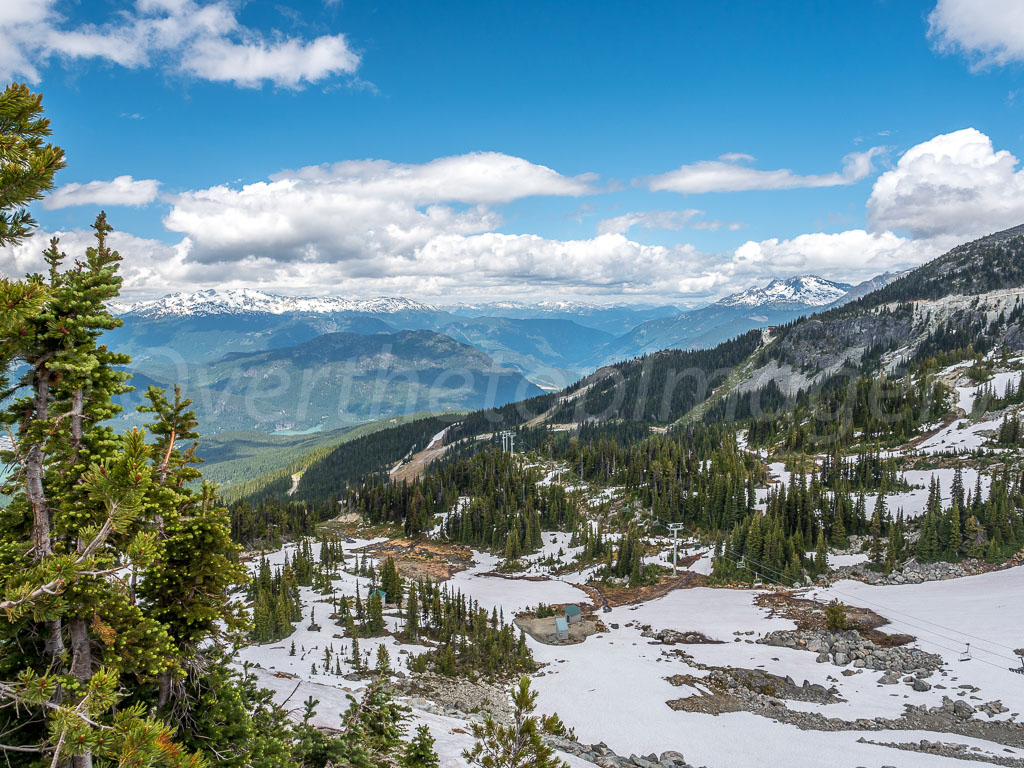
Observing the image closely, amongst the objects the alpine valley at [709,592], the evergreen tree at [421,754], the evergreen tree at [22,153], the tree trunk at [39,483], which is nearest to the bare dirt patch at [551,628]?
the alpine valley at [709,592]

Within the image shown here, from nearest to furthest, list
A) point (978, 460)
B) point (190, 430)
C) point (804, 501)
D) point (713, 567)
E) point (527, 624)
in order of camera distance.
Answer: point (190, 430) < point (527, 624) < point (713, 567) < point (804, 501) < point (978, 460)

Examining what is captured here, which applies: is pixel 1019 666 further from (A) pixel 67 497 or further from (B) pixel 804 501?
(A) pixel 67 497

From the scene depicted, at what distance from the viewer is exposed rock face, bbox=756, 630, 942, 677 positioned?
4084 cm

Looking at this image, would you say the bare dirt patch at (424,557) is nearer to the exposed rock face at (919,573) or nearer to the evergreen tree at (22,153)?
the exposed rock face at (919,573)

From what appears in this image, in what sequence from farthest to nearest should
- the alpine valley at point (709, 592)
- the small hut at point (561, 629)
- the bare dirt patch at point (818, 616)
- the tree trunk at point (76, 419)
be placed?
the small hut at point (561, 629) → the bare dirt patch at point (818, 616) → the alpine valley at point (709, 592) → the tree trunk at point (76, 419)

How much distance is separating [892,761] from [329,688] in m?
31.1

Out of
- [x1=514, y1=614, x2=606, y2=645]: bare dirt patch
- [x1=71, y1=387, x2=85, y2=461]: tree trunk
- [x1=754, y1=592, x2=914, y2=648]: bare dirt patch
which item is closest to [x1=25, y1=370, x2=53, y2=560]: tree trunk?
[x1=71, y1=387, x2=85, y2=461]: tree trunk

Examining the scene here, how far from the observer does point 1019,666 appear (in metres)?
39.1

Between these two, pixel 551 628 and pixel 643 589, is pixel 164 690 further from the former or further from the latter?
pixel 643 589

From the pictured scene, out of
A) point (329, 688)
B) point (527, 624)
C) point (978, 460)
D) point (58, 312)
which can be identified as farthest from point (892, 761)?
point (978, 460)

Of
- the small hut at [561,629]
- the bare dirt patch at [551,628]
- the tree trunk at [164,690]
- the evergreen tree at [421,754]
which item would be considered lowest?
the bare dirt patch at [551,628]

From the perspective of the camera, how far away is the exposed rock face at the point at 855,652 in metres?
40.8

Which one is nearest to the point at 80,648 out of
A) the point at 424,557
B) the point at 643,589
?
the point at 643,589

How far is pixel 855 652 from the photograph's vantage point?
4369 centimetres
